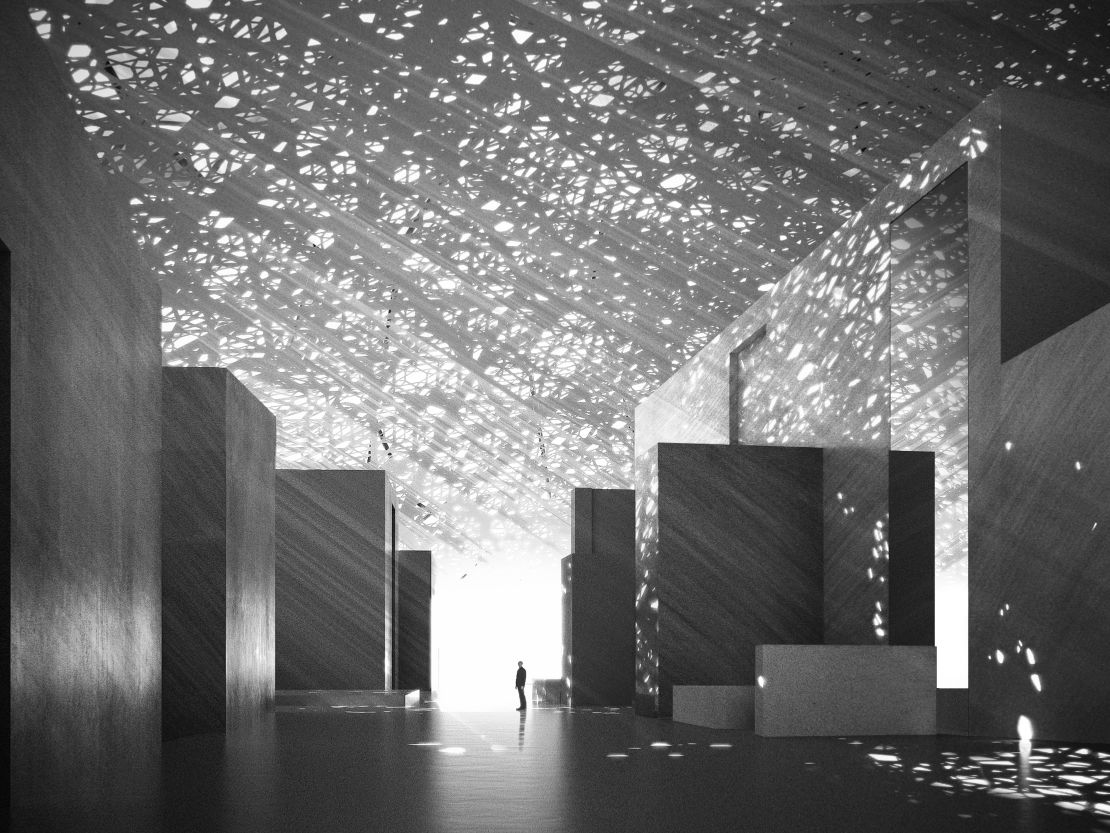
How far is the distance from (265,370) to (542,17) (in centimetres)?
1547

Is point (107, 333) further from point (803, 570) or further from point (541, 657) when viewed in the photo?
point (541, 657)

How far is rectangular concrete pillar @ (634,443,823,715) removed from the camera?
16.4m

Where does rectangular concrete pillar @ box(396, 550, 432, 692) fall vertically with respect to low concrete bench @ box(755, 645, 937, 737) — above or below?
below

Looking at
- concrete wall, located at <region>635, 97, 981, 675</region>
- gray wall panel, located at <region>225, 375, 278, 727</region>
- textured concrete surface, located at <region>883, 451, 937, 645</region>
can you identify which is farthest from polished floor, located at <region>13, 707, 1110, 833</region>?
concrete wall, located at <region>635, 97, 981, 675</region>

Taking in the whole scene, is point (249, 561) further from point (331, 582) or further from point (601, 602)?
point (601, 602)

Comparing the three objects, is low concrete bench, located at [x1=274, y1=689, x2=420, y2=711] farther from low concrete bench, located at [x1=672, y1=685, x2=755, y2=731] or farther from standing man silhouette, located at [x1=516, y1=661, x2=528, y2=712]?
low concrete bench, located at [x1=672, y1=685, x2=755, y2=731]

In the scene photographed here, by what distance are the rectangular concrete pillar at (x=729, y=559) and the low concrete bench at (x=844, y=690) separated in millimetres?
4638

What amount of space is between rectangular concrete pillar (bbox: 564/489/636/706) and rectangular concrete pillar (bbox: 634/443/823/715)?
5.95m

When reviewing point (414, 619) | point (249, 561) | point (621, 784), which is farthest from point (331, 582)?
point (621, 784)

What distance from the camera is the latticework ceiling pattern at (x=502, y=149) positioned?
15.1 metres

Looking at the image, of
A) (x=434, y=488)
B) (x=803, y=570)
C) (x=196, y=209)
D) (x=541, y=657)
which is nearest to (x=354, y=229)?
(x=196, y=209)

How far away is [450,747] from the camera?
397 inches

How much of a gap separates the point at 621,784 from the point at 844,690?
16.6 feet

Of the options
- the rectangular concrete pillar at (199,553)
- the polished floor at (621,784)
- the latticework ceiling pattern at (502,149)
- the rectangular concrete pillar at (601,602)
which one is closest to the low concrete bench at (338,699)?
the rectangular concrete pillar at (601,602)
